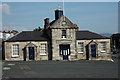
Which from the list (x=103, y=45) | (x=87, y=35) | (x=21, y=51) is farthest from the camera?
(x=87, y=35)

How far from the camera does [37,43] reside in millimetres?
39906

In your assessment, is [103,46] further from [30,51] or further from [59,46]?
[30,51]

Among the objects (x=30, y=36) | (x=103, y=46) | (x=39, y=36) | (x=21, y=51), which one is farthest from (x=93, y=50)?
(x=21, y=51)

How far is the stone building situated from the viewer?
3934cm

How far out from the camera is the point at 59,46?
3997cm

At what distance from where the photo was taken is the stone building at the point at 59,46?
129ft

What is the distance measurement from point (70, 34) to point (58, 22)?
2693 millimetres

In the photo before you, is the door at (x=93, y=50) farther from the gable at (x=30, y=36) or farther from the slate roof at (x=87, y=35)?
the gable at (x=30, y=36)

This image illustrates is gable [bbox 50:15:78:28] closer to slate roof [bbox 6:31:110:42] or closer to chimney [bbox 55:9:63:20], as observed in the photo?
slate roof [bbox 6:31:110:42]

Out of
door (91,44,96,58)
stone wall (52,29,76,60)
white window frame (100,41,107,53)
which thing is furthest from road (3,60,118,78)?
white window frame (100,41,107,53)

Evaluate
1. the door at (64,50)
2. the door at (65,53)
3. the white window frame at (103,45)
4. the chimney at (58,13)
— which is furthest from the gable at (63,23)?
the white window frame at (103,45)

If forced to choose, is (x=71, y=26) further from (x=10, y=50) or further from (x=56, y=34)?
(x=10, y=50)

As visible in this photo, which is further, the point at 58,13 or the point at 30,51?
the point at 58,13

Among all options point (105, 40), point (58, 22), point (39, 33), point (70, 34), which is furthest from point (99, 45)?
point (39, 33)
